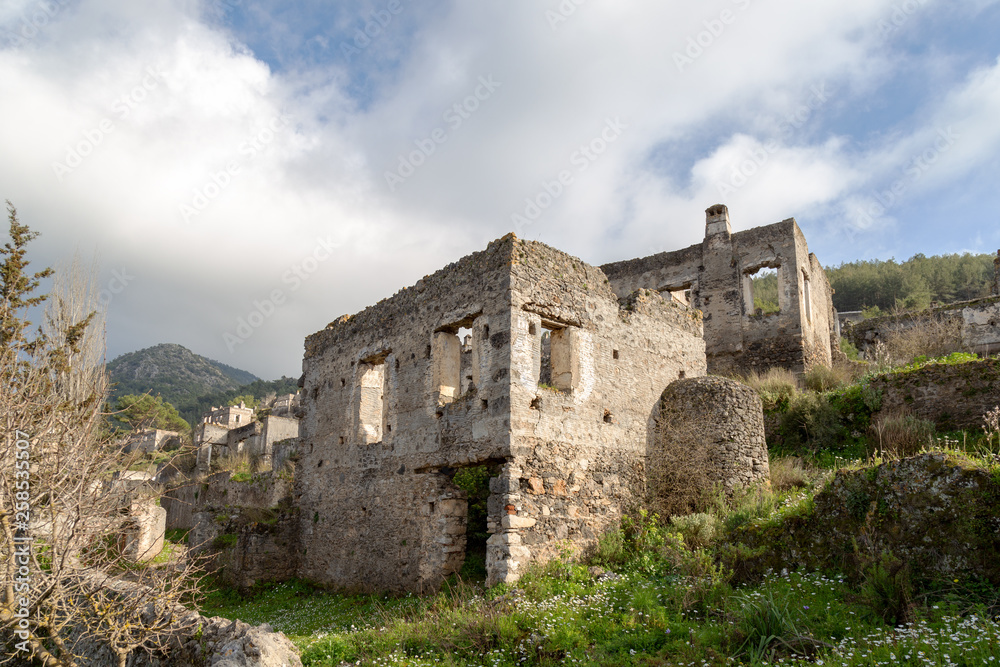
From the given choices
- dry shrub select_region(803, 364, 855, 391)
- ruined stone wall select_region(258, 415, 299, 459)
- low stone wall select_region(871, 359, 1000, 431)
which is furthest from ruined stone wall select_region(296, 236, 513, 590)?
ruined stone wall select_region(258, 415, 299, 459)

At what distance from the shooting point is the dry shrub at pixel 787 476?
11750 mm

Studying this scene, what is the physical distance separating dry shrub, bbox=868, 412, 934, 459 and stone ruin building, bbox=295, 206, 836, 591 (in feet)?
7.78

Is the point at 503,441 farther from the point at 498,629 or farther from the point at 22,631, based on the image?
the point at 22,631

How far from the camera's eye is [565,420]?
36.1ft

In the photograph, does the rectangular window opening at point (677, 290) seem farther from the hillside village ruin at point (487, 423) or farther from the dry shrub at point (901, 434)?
the dry shrub at point (901, 434)

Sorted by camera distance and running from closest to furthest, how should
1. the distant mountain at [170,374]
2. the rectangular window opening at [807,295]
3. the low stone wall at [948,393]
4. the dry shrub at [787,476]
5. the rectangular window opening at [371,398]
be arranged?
1. the dry shrub at [787,476]
2. the low stone wall at [948,393]
3. the rectangular window opening at [371,398]
4. the rectangular window opening at [807,295]
5. the distant mountain at [170,374]

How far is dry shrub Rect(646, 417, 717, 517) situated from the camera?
38.1ft

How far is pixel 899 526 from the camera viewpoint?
25.2ft

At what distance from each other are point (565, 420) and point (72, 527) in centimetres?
686

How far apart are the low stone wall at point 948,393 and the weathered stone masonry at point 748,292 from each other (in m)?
4.66

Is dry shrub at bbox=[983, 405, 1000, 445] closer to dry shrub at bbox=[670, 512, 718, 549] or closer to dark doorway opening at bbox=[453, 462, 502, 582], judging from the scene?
dry shrub at bbox=[670, 512, 718, 549]

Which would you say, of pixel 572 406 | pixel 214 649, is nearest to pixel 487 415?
pixel 572 406

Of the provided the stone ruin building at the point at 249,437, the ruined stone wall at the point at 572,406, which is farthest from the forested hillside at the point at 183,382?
the ruined stone wall at the point at 572,406

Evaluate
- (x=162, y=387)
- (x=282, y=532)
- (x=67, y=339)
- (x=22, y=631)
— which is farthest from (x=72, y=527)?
(x=162, y=387)
